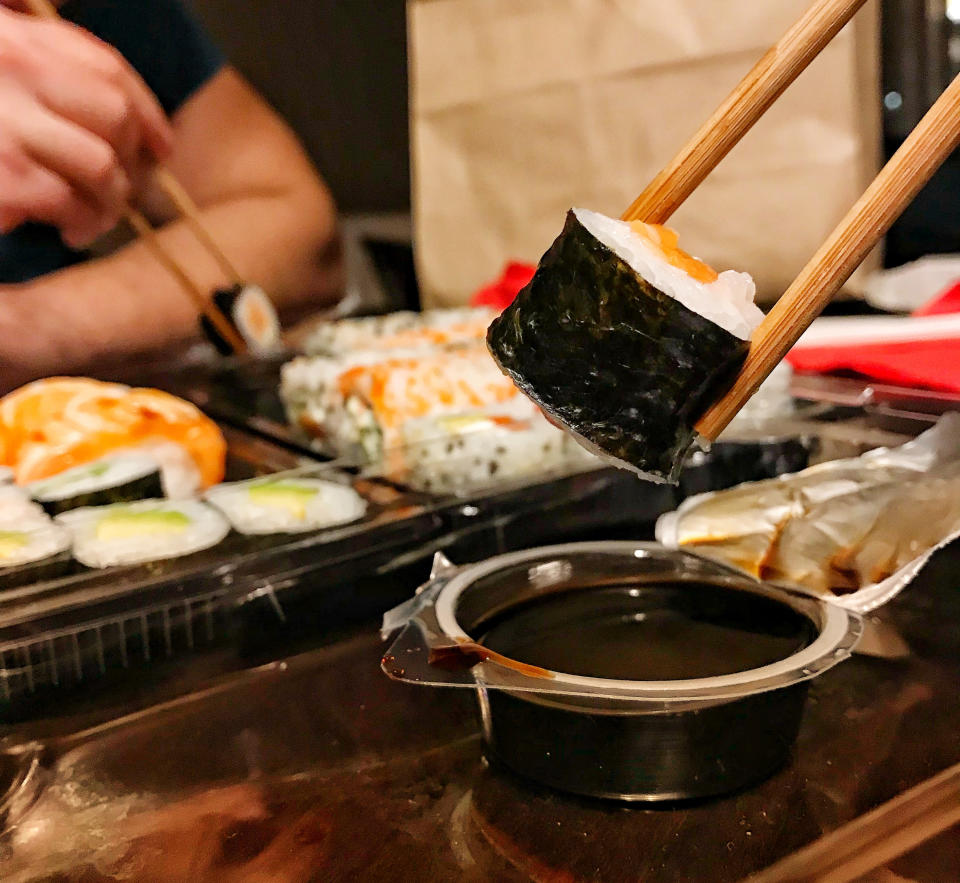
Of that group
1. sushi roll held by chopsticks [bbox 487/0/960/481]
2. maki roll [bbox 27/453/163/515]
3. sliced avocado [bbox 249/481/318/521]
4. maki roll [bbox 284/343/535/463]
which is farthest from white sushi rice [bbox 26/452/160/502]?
sushi roll held by chopsticks [bbox 487/0/960/481]

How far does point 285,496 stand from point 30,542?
0.76ft

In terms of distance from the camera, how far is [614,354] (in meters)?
0.53

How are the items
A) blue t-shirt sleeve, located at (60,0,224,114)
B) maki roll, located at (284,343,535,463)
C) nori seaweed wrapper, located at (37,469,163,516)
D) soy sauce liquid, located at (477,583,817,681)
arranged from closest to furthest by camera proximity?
1. soy sauce liquid, located at (477,583,817,681)
2. nori seaweed wrapper, located at (37,469,163,516)
3. maki roll, located at (284,343,535,463)
4. blue t-shirt sleeve, located at (60,0,224,114)

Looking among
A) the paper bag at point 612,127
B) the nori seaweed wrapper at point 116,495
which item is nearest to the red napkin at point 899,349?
the paper bag at point 612,127

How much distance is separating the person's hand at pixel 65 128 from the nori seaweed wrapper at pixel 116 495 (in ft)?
1.88

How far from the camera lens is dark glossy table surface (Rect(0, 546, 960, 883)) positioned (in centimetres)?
51

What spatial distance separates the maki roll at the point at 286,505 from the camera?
0.89 m

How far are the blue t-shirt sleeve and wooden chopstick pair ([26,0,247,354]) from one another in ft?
0.47

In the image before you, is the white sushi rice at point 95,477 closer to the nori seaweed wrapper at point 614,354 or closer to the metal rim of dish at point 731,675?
the metal rim of dish at point 731,675

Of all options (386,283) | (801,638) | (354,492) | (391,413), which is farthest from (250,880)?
(386,283)

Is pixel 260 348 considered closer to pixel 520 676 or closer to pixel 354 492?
pixel 354 492

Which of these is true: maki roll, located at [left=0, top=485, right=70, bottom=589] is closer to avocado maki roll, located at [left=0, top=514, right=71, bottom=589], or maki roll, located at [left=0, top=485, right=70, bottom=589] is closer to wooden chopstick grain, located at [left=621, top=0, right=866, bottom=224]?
avocado maki roll, located at [left=0, top=514, right=71, bottom=589]

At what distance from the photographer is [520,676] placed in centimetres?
53

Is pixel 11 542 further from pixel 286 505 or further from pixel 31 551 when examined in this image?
pixel 286 505
